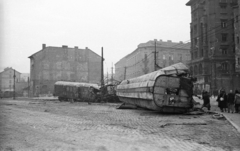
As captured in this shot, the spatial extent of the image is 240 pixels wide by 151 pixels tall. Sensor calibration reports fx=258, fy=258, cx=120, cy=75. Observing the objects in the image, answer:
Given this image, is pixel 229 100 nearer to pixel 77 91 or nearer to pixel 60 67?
pixel 77 91

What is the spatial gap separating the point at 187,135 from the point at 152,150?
2.35m

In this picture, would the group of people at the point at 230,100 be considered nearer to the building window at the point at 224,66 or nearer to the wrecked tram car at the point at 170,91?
the wrecked tram car at the point at 170,91

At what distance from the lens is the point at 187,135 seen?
771 cm

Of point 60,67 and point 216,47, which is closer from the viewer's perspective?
point 216,47

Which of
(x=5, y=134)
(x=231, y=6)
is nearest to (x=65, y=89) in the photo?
(x=5, y=134)

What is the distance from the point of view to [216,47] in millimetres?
52750

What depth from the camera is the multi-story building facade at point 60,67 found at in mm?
63250

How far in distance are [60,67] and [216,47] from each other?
36.9 metres

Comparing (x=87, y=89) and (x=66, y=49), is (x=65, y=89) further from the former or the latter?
(x=66, y=49)

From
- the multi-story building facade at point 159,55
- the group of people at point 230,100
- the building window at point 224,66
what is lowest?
the group of people at point 230,100

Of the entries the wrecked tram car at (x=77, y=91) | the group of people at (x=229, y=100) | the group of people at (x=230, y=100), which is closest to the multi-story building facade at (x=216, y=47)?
the wrecked tram car at (x=77, y=91)

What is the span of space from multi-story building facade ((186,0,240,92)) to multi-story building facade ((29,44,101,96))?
26.1 meters

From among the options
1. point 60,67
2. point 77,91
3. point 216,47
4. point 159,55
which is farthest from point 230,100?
point 159,55

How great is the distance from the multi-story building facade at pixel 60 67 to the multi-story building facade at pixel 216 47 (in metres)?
26.1
